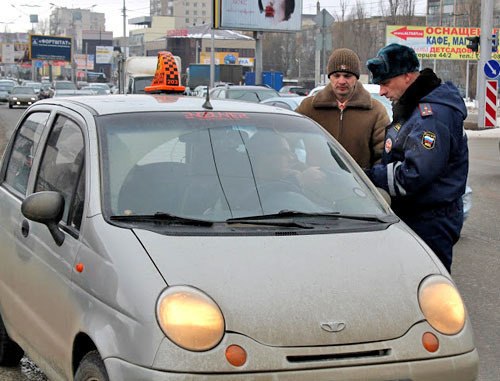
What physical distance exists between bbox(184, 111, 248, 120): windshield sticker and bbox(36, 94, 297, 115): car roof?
0.12 ft

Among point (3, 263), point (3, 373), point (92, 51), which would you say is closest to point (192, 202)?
point (3, 263)

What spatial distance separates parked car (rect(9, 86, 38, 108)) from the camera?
51.5 meters

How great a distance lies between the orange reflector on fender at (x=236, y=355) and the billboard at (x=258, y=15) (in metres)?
38.9

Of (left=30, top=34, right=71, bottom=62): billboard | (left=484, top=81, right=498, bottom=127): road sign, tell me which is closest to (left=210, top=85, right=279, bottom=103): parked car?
(left=484, top=81, right=498, bottom=127): road sign

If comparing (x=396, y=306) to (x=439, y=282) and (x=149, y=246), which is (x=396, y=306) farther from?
(x=149, y=246)

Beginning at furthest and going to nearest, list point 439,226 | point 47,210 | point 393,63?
point 393,63
point 439,226
point 47,210

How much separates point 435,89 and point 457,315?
5.26 feet

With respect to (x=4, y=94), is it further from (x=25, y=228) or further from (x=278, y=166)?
(x=278, y=166)

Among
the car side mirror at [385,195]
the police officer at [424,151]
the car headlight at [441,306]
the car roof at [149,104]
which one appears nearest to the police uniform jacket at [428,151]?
the police officer at [424,151]

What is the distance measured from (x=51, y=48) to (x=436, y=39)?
5649 cm

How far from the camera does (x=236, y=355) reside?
3.01m

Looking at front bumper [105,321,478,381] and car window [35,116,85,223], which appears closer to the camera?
front bumper [105,321,478,381]

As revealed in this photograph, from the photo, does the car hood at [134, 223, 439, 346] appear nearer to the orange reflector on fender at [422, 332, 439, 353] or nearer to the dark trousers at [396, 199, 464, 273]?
the orange reflector on fender at [422, 332, 439, 353]

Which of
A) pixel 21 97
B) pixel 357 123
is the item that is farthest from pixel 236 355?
pixel 21 97
